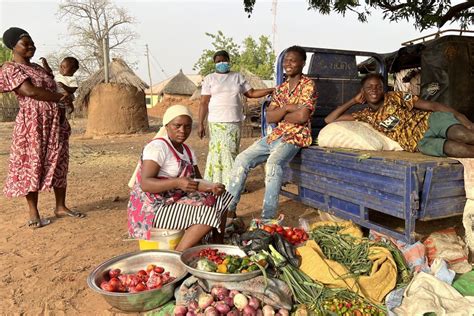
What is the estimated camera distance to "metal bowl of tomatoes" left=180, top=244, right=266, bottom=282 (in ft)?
8.02

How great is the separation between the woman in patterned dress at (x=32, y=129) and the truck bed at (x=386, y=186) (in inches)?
109

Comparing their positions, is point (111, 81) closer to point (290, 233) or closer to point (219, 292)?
point (290, 233)

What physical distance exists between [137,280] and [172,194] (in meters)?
0.72

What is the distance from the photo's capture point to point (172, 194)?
3.09 m

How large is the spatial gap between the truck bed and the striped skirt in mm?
1116

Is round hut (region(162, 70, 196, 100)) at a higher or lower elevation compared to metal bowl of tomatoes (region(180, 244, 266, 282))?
higher

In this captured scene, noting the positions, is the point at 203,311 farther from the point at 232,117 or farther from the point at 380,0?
the point at 380,0

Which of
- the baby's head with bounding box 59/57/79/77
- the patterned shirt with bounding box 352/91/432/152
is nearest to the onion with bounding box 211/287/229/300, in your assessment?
the patterned shirt with bounding box 352/91/432/152

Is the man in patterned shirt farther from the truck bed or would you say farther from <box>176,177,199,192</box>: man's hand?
<box>176,177,199,192</box>: man's hand

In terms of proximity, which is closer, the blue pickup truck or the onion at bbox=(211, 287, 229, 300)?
the onion at bbox=(211, 287, 229, 300)

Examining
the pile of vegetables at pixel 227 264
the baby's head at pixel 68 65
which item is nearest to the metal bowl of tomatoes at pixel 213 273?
the pile of vegetables at pixel 227 264

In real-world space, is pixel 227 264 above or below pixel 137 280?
above

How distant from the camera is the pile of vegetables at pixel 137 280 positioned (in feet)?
8.37

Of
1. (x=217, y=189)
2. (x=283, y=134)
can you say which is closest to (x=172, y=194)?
(x=217, y=189)
